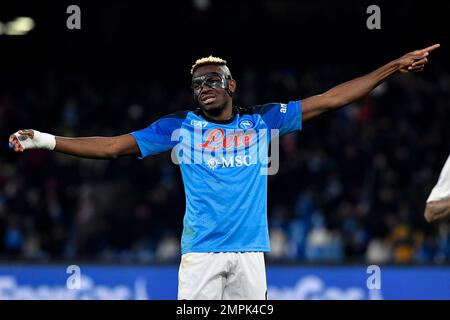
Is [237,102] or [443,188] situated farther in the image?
[237,102]

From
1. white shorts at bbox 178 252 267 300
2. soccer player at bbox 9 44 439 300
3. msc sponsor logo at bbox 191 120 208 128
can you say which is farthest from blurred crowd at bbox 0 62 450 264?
white shorts at bbox 178 252 267 300

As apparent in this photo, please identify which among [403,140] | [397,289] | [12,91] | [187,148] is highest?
[12,91]

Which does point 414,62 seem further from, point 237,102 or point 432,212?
point 237,102

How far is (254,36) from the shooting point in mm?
20750

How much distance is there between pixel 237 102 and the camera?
730 inches

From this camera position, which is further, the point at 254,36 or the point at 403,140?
the point at 254,36

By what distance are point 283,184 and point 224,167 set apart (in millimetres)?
10019

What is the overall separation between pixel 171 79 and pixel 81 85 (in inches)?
78.4

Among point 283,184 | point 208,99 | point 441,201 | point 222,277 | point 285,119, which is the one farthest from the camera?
point 283,184

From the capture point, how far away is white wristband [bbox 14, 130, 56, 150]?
6.46 meters

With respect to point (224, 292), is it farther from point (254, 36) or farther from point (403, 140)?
point (254, 36)

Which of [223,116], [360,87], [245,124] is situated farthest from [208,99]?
[360,87]

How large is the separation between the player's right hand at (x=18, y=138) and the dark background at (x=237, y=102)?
6.67 meters
